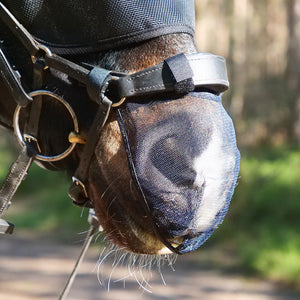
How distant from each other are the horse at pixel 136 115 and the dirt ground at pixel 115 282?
13.0 feet

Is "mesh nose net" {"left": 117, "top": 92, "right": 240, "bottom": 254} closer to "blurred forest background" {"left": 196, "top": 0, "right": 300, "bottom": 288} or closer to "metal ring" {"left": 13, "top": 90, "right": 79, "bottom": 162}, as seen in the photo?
"metal ring" {"left": 13, "top": 90, "right": 79, "bottom": 162}

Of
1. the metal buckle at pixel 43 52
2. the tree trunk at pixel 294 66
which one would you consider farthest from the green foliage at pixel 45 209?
the metal buckle at pixel 43 52

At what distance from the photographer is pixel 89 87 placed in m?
1.52

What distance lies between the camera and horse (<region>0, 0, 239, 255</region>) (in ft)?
4.81

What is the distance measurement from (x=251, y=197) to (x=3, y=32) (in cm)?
Result: 686

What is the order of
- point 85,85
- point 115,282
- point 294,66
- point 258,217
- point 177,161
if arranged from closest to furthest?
point 177,161 → point 85,85 → point 115,282 → point 258,217 → point 294,66

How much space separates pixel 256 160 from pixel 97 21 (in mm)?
8885

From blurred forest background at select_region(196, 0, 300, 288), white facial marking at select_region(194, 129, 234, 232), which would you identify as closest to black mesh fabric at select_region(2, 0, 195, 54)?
white facial marking at select_region(194, 129, 234, 232)

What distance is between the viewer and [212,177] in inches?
57.8

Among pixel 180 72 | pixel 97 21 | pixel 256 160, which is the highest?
pixel 97 21

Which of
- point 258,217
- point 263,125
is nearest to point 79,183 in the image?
point 258,217

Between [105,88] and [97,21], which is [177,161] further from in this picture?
[97,21]

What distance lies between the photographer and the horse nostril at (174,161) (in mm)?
1449

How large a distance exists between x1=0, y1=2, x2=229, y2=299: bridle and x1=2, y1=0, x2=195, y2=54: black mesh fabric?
4cm
